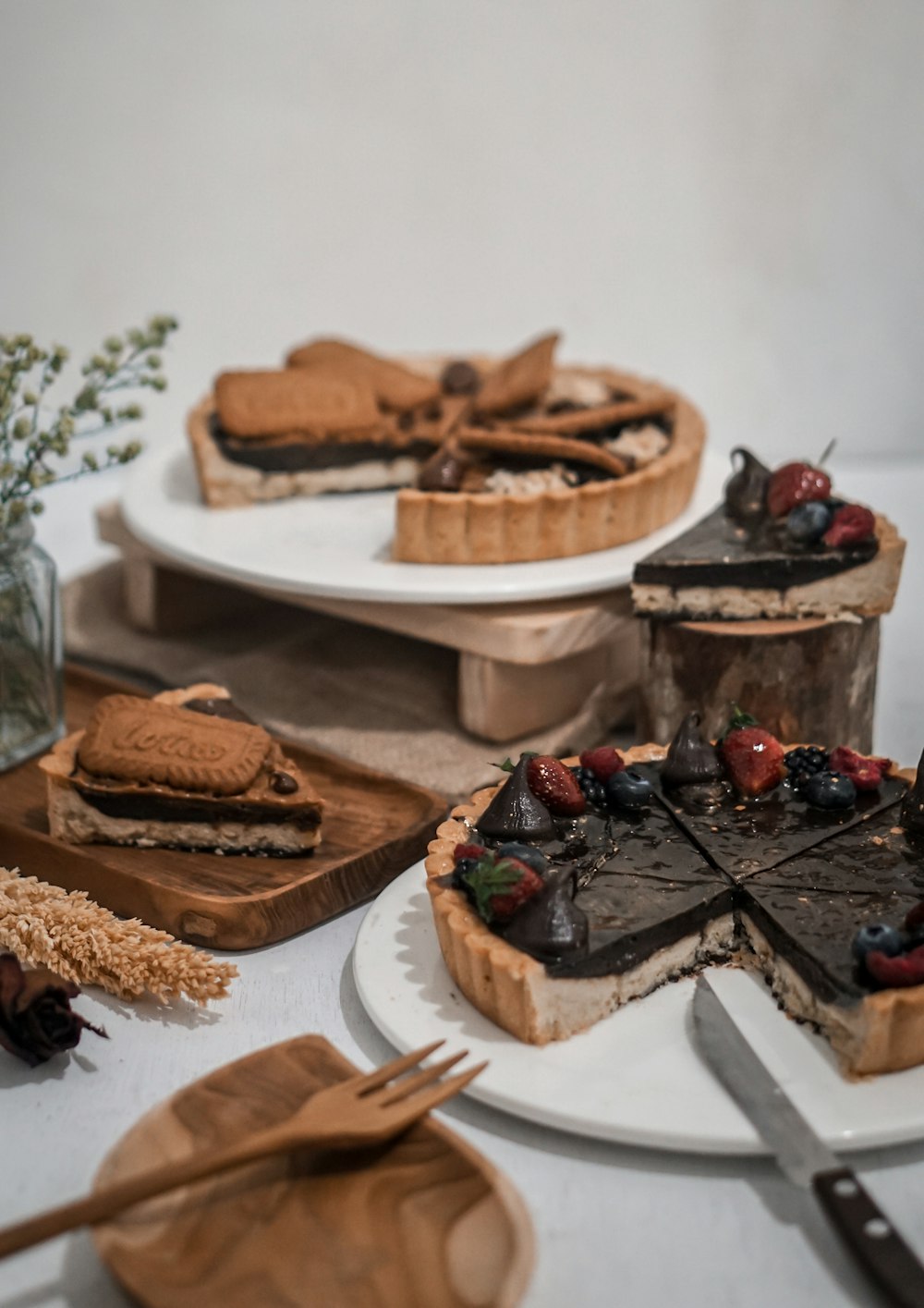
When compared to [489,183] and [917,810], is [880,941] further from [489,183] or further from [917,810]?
[489,183]

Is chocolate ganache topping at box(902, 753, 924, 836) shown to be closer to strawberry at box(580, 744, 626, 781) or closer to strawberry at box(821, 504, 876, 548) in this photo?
strawberry at box(580, 744, 626, 781)

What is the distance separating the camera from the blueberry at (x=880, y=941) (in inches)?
107

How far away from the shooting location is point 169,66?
6660 millimetres

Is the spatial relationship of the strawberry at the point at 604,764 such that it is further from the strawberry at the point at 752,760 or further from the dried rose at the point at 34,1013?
the dried rose at the point at 34,1013

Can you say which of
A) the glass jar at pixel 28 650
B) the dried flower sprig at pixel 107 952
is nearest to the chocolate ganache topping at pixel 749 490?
the glass jar at pixel 28 650

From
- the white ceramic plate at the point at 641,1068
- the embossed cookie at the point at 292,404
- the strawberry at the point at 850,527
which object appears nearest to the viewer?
the white ceramic plate at the point at 641,1068

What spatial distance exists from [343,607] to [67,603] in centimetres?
142

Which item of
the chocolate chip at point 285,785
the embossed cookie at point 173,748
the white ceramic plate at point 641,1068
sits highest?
the embossed cookie at point 173,748

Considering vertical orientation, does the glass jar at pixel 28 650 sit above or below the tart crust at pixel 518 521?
below

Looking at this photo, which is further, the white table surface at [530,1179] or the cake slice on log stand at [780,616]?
the cake slice on log stand at [780,616]

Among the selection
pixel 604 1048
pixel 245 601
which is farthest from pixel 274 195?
pixel 604 1048

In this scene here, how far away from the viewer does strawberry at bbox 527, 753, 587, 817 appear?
10.6ft

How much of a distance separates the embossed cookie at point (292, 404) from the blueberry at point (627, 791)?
7.18 ft

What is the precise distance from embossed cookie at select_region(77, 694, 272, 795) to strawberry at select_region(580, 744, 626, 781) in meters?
0.84
